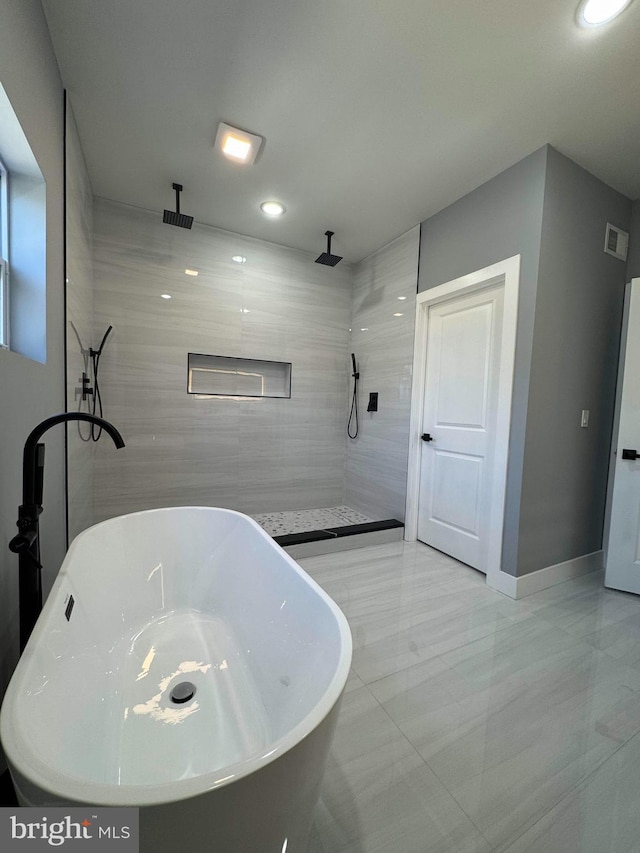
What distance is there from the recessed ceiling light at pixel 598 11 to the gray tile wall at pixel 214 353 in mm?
2377

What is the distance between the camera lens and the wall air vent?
7.20 feet

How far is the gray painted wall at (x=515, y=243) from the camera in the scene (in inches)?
76.0

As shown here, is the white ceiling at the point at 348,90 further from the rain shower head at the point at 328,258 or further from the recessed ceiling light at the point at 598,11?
the rain shower head at the point at 328,258

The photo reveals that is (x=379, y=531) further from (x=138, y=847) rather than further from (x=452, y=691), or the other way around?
(x=138, y=847)

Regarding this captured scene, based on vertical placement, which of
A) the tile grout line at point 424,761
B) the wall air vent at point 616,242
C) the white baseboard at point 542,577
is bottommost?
the tile grout line at point 424,761

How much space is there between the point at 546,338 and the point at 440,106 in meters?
1.34

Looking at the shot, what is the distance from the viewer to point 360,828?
0.89 metres

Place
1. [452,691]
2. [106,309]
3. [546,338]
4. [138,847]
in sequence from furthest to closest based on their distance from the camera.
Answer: [106,309]
[546,338]
[452,691]
[138,847]

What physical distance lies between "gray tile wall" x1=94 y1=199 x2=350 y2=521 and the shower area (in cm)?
1

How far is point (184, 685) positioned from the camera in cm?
127

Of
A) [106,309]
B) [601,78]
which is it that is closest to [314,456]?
[106,309]

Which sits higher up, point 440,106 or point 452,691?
point 440,106

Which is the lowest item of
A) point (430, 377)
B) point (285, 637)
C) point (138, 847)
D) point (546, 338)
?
point (285, 637)

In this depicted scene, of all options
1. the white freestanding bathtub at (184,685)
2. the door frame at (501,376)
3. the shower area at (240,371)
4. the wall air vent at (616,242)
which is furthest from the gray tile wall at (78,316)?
the wall air vent at (616,242)
